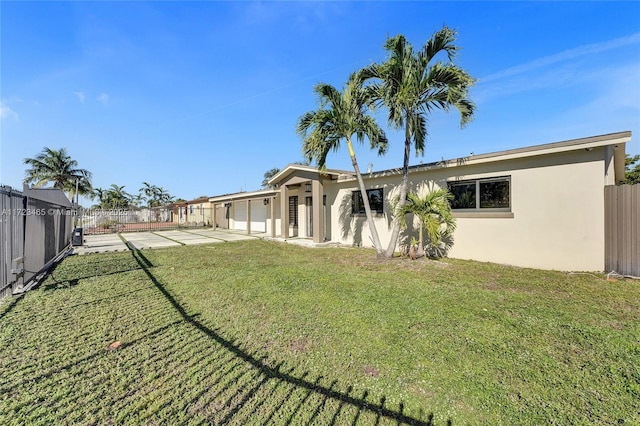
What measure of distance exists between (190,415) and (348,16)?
38.2ft

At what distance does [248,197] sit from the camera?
19453 millimetres

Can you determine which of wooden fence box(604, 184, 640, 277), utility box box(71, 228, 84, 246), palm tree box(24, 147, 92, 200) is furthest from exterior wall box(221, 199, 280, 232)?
wooden fence box(604, 184, 640, 277)

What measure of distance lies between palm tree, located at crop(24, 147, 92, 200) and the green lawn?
27916 mm

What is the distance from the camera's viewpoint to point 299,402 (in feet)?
7.39

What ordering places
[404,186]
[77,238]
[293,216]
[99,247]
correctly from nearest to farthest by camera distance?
[404,186], [99,247], [77,238], [293,216]

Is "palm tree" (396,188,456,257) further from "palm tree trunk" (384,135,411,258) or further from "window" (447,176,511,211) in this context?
"window" (447,176,511,211)

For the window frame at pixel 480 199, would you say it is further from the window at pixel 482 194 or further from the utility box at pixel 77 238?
the utility box at pixel 77 238

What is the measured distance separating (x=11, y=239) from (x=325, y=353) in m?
6.00

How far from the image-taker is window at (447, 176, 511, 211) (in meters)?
7.62

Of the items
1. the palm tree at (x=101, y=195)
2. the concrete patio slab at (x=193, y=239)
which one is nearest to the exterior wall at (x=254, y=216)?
the concrete patio slab at (x=193, y=239)

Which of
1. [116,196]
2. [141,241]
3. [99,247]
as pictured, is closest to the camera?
[99,247]

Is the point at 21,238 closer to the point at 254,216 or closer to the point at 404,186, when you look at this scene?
the point at 404,186

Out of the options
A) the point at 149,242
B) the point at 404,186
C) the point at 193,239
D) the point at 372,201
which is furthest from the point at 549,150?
the point at 149,242

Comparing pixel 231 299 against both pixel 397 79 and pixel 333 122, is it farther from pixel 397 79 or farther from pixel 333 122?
pixel 397 79
